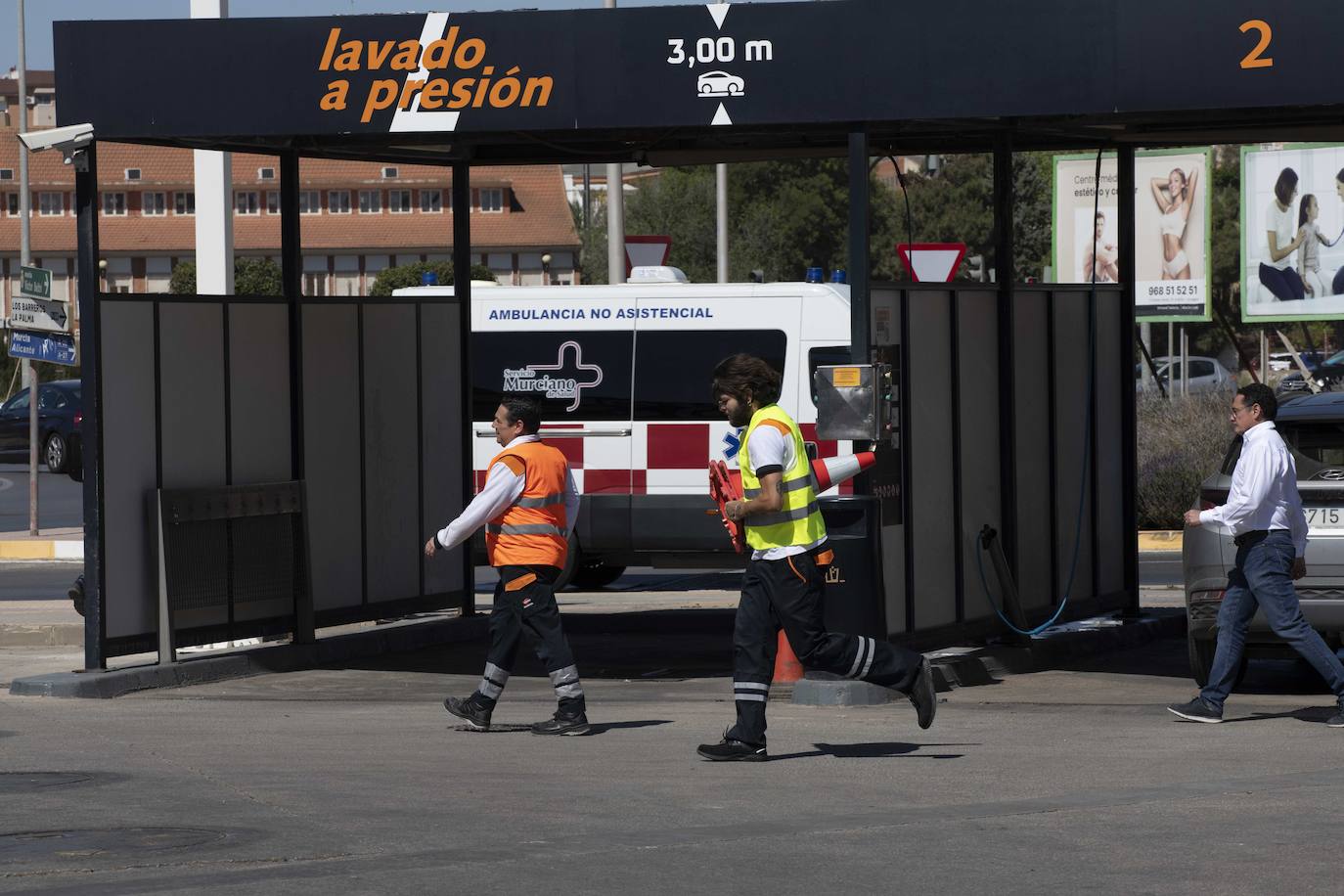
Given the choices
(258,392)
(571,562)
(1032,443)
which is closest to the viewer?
(258,392)

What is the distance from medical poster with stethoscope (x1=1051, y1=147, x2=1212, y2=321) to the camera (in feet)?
106

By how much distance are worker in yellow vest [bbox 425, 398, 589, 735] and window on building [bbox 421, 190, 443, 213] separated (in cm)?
10724

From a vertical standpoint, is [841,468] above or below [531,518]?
above

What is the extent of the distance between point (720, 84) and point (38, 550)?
1422 centimetres

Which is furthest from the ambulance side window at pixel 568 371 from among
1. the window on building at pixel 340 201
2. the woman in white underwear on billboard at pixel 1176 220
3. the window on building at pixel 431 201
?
the window on building at pixel 340 201

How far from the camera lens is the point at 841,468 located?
10.6 metres

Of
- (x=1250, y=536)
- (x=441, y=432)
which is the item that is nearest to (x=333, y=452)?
(x=441, y=432)

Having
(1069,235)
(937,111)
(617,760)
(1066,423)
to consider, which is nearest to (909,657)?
(617,760)

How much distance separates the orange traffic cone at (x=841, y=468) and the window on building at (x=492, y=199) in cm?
10861

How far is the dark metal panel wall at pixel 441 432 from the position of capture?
48.4ft

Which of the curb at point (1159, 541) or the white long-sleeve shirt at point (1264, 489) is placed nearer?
the white long-sleeve shirt at point (1264, 489)

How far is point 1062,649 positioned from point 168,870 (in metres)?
7.89

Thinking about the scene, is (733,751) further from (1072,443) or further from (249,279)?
(249,279)

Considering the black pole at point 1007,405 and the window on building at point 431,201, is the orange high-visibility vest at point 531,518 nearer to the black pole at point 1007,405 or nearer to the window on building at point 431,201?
the black pole at point 1007,405
